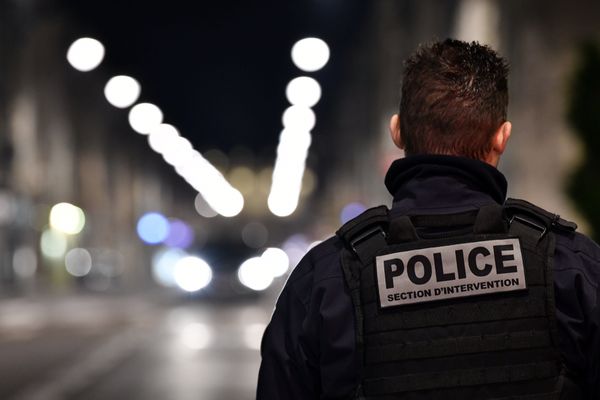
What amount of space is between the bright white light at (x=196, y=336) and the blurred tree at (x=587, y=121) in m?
8.78

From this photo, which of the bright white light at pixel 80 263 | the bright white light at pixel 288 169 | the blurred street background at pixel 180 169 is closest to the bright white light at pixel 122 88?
the blurred street background at pixel 180 169

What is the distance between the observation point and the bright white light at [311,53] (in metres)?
30.3

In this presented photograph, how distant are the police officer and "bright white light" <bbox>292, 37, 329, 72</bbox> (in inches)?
1057

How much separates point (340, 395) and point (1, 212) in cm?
4655

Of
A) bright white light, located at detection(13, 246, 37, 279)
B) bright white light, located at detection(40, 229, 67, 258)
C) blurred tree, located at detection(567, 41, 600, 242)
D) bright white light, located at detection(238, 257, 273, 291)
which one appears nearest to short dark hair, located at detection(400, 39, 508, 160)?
blurred tree, located at detection(567, 41, 600, 242)

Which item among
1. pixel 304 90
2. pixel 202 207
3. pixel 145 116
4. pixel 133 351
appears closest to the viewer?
pixel 133 351

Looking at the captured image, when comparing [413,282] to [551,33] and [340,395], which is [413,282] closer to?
[340,395]

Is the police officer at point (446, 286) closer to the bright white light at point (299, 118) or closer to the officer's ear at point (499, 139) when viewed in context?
the officer's ear at point (499, 139)

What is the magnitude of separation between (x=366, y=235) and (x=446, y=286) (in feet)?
0.75

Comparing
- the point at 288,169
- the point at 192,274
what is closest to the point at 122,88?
the point at 192,274

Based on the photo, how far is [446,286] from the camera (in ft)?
11.1

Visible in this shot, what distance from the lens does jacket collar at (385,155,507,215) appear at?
134 inches

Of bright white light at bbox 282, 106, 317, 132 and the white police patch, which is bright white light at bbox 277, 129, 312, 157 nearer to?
bright white light at bbox 282, 106, 317, 132

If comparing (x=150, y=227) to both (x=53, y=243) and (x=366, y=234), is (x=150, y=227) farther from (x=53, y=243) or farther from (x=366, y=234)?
(x=366, y=234)
